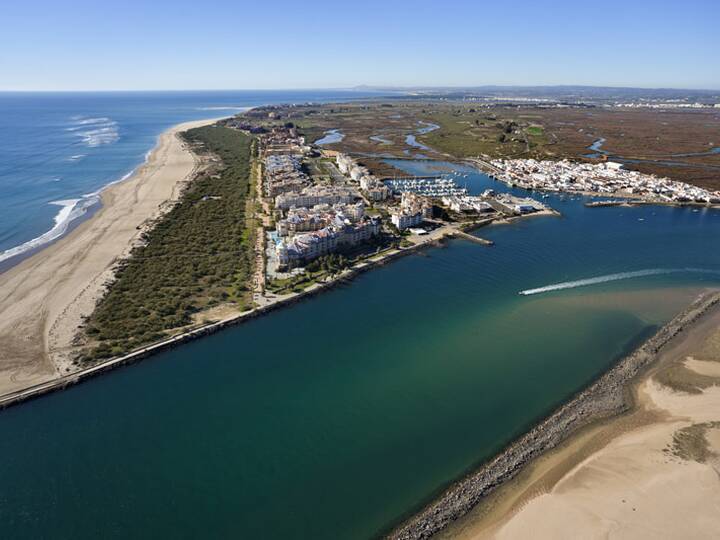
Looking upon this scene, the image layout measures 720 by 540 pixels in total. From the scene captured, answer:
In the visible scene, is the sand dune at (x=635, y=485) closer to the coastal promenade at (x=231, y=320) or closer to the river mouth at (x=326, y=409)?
the river mouth at (x=326, y=409)

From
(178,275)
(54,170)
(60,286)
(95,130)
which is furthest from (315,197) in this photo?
(95,130)

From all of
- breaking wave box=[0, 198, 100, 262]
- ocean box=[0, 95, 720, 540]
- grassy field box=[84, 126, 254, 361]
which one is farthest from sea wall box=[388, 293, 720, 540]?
breaking wave box=[0, 198, 100, 262]

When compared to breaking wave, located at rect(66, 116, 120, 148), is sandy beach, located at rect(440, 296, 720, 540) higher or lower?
lower

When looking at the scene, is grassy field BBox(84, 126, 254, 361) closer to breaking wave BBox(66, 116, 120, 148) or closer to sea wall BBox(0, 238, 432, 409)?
sea wall BBox(0, 238, 432, 409)

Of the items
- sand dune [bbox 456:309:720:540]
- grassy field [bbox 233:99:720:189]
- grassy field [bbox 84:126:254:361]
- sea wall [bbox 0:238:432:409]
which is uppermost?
grassy field [bbox 233:99:720:189]

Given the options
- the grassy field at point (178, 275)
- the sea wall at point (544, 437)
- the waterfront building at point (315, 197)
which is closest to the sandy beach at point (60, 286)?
the grassy field at point (178, 275)

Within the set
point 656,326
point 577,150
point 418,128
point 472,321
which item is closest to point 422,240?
point 472,321
